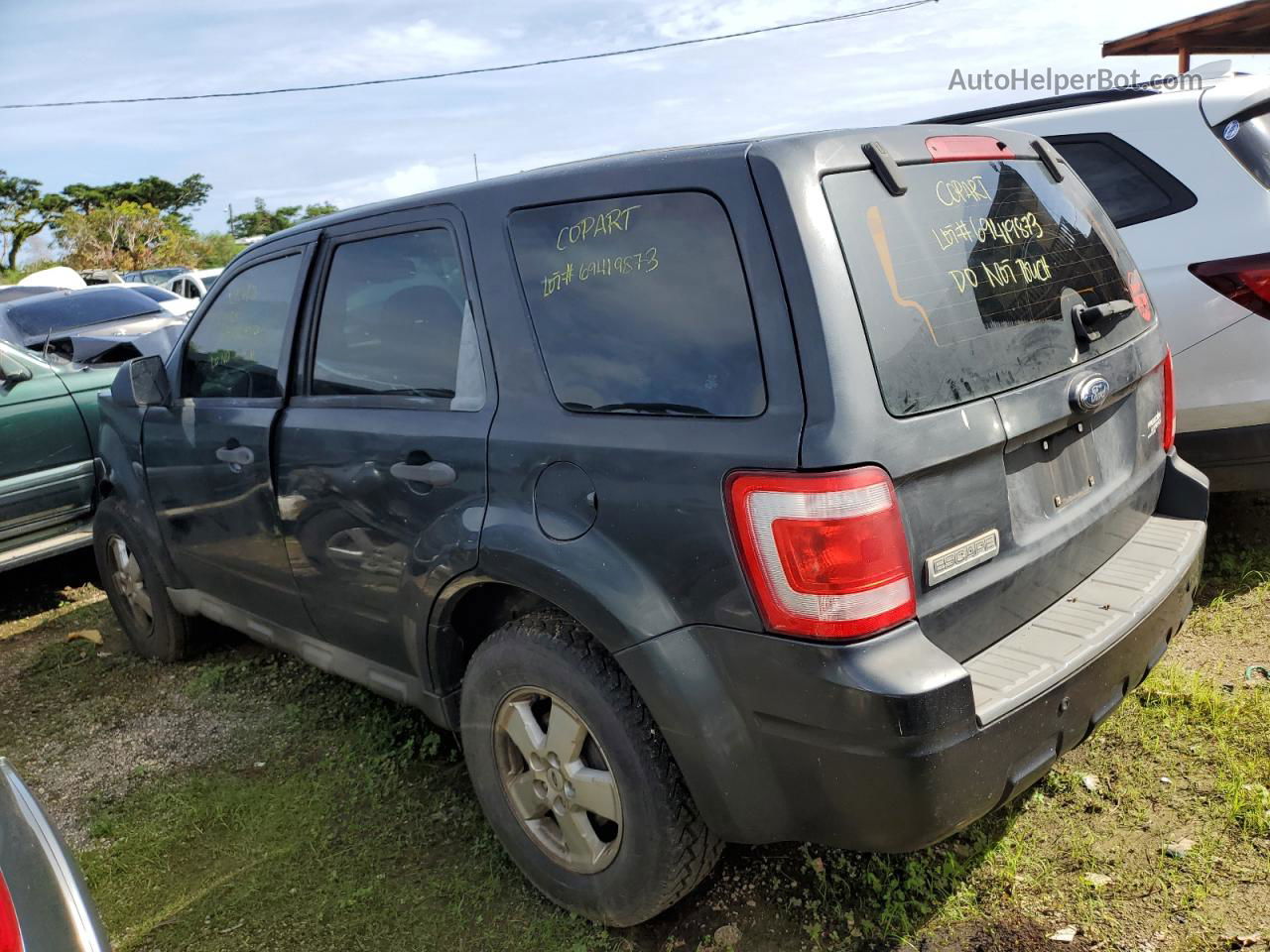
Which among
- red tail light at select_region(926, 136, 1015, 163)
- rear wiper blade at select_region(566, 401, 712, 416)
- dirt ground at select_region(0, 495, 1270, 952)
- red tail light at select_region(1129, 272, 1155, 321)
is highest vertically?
red tail light at select_region(926, 136, 1015, 163)

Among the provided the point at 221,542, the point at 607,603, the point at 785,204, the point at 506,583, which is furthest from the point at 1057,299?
the point at 221,542

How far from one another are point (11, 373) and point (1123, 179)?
557 cm

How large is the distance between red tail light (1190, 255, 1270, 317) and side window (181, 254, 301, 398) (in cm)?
323

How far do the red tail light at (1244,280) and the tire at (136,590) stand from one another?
4.30 m

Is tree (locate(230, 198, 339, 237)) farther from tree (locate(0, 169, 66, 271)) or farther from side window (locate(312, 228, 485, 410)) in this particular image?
side window (locate(312, 228, 485, 410))

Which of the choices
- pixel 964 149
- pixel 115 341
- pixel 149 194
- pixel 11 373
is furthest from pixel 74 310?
pixel 149 194

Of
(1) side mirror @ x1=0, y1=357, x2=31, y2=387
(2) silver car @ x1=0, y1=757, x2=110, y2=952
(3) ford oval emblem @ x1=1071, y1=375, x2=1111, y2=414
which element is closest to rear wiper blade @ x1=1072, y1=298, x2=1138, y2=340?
(3) ford oval emblem @ x1=1071, y1=375, x2=1111, y2=414

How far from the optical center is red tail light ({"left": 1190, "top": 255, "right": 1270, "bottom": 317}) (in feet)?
11.7

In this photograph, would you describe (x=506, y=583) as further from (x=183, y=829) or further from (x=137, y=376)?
(x=137, y=376)

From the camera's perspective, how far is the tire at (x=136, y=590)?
14.1 feet

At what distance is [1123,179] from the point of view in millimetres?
4016

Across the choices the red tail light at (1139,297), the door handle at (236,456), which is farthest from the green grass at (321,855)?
the red tail light at (1139,297)

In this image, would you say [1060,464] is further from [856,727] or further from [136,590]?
[136,590]

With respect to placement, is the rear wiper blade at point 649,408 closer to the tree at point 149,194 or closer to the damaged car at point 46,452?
the damaged car at point 46,452
